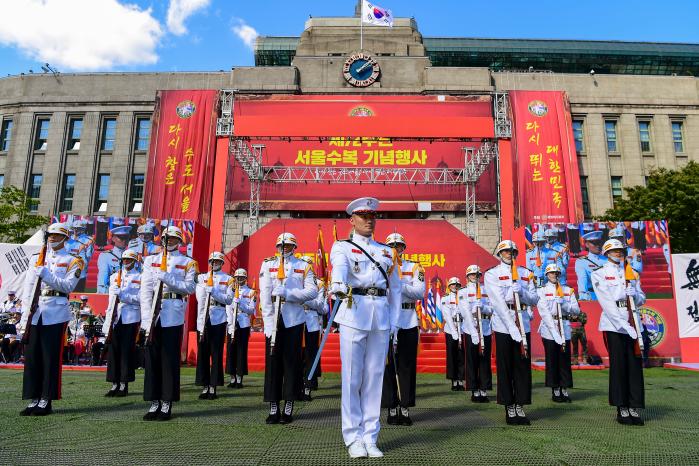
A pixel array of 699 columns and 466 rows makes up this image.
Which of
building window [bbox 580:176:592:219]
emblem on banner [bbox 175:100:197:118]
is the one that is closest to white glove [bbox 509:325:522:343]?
emblem on banner [bbox 175:100:197:118]

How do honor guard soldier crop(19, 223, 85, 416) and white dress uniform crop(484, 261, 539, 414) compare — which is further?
honor guard soldier crop(19, 223, 85, 416)

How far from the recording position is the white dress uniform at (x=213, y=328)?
24.2 feet

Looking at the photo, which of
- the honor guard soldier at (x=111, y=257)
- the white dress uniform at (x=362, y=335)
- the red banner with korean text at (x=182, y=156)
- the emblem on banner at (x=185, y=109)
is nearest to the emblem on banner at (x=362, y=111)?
the red banner with korean text at (x=182, y=156)

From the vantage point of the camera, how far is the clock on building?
2272 centimetres

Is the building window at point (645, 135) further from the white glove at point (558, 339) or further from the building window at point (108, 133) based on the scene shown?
the building window at point (108, 133)

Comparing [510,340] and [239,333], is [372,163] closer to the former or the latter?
[239,333]

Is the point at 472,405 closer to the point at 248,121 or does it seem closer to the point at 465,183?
the point at 248,121

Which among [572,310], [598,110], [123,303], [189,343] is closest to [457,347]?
[572,310]

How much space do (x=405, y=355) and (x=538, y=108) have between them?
18.4 m

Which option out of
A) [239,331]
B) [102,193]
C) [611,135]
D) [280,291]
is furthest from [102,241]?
[611,135]

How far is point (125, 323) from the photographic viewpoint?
768 centimetres

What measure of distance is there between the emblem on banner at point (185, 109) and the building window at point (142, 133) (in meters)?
4.87

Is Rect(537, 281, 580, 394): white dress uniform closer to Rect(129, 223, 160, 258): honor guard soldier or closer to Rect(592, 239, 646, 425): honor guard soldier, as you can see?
Rect(592, 239, 646, 425): honor guard soldier

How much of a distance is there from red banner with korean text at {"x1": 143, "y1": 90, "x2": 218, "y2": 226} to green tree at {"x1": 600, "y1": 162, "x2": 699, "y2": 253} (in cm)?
1729
